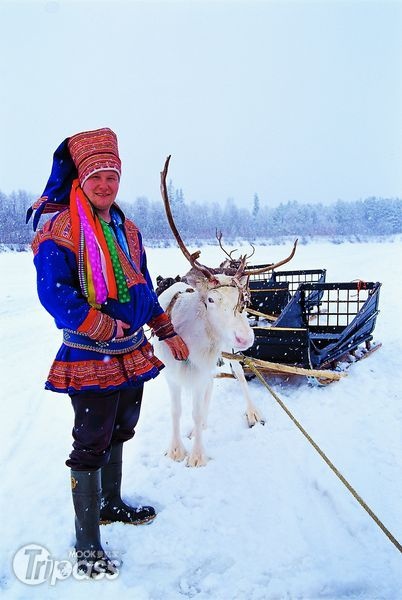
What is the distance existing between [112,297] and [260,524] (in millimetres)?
1807

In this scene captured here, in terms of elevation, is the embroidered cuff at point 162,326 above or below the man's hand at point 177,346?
above

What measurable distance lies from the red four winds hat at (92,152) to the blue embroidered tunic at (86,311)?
0.26 m

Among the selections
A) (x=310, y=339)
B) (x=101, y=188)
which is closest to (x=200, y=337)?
(x=101, y=188)

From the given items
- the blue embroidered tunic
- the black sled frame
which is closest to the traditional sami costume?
the blue embroidered tunic

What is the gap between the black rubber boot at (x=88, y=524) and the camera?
224 centimetres

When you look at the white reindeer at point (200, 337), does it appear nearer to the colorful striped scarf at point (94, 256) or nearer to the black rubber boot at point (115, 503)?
the black rubber boot at point (115, 503)

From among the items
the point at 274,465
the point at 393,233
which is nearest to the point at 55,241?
the point at 274,465

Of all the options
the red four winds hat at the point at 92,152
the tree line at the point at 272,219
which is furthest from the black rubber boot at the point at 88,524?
the tree line at the point at 272,219

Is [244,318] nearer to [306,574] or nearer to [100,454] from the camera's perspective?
[100,454]

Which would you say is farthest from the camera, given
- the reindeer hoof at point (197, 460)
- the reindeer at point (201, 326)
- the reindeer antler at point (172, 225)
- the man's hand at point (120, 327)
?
the reindeer hoof at point (197, 460)

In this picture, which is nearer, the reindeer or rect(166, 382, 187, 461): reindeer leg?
the reindeer

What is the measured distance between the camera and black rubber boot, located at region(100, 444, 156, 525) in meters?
2.68

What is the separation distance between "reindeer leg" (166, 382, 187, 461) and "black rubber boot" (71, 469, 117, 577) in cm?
126

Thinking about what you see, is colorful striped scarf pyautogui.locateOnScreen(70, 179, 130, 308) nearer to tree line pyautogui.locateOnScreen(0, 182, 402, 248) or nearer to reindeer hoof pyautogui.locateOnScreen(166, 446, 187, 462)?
reindeer hoof pyautogui.locateOnScreen(166, 446, 187, 462)
